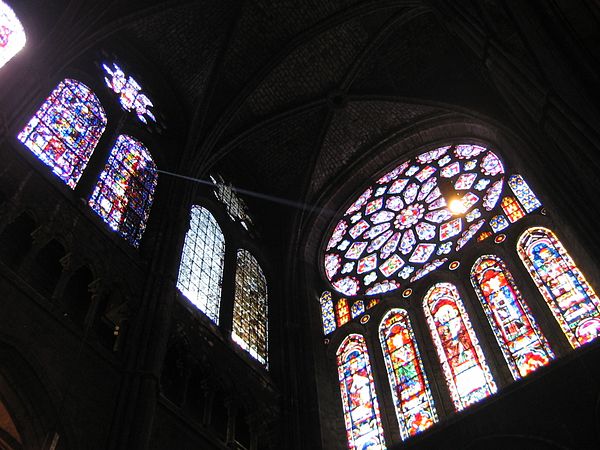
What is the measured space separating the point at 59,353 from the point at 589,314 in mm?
7249

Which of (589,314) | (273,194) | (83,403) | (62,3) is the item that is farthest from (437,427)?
(62,3)

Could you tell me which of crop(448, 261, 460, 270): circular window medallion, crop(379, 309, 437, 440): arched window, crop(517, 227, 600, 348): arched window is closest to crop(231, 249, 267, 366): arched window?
crop(379, 309, 437, 440): arched window

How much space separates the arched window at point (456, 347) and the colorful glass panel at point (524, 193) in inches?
78.2

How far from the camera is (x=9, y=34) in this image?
34.6 feet

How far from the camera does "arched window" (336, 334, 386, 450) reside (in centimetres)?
1088

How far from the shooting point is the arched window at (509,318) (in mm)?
9852

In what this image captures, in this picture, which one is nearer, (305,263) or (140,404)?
(140,404)

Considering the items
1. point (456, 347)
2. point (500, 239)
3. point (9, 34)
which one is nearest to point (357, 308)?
point (456, 347)

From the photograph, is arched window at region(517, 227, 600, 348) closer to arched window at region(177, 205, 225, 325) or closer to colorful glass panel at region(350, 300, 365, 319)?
colorful glass panel at region(350, 300, 365, 319)

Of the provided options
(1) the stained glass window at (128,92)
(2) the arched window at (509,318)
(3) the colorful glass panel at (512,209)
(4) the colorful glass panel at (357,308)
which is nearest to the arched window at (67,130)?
(1) the stained glass window at (128,92)

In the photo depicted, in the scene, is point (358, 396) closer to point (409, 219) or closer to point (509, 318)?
point (509, 318)

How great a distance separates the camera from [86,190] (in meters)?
10.1

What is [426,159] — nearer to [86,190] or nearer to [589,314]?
[589,314]

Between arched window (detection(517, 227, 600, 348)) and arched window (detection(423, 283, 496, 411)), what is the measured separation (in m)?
1.30
